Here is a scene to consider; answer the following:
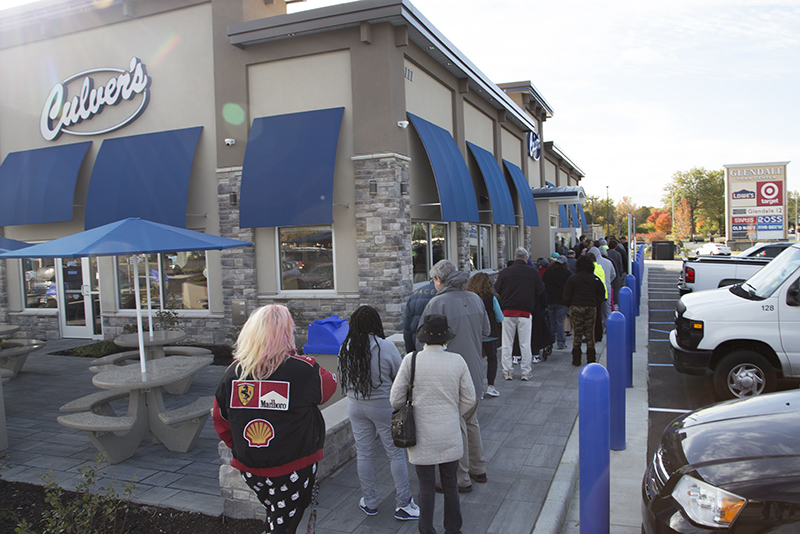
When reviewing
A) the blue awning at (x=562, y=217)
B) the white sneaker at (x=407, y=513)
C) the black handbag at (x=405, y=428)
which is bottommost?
the white sneaker at (x=407, y=513)

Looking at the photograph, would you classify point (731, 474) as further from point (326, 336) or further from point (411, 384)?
point (326, 336)

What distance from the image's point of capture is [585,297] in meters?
8.70

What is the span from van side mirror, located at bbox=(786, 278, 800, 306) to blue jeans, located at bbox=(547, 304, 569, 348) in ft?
12.3

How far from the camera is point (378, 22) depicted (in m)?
10.3

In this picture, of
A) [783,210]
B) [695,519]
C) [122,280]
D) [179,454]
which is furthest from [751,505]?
[783,210]

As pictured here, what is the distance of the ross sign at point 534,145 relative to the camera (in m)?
23.9

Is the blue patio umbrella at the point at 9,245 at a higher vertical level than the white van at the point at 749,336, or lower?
higher

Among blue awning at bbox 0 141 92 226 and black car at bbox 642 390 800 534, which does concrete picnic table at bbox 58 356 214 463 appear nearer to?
black car at bbox 642 390 800 534

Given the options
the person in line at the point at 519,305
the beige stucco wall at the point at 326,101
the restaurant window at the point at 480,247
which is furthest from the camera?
the restaurant window at the point at 480,247

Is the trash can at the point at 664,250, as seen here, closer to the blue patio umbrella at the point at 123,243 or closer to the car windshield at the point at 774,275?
the car windshield at the point at 774,275

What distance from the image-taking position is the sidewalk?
4.31 meters

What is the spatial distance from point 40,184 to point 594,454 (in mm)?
14127

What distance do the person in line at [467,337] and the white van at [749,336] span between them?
3.29 meters

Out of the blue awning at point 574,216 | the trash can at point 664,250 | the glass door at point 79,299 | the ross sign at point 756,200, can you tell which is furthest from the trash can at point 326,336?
the trash can at point 664,250
